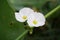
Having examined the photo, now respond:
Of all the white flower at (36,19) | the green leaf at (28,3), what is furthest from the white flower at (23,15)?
the green leaf at (28,3)

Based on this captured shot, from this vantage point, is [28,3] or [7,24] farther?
[28,3]

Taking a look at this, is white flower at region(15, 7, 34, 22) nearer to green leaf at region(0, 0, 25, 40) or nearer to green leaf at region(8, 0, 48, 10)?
green leaf at region(0, 0, 25, 40)

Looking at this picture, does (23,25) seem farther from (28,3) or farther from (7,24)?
(28,3)

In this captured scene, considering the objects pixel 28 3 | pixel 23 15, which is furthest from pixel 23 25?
pixel 28 3

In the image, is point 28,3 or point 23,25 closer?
point 23,25

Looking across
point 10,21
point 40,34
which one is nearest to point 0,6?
point 10,21

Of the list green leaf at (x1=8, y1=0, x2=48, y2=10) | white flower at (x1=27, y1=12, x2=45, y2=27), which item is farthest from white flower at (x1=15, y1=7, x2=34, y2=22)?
green leaf at (x1=8, y1=0, x2=48, y2=10)

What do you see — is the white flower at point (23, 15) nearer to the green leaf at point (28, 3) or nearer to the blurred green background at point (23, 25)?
the blurred green background at point (23, 25)

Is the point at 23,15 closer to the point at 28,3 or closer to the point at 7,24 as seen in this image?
the point at 7,24
